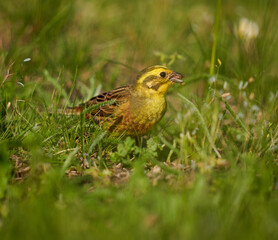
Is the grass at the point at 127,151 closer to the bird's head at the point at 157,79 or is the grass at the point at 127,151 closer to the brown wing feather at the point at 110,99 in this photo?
the bird's head at the point at 157,79

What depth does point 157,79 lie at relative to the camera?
437cm

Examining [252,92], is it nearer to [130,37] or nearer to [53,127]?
[53,127]

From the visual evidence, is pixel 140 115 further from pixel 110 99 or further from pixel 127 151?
pixel 127 151

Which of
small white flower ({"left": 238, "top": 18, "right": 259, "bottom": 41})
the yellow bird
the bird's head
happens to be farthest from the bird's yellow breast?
small white flower ({"left": 238, "top": 18, "right": 259, "bottom": 41})

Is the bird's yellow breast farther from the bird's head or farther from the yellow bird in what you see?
the bird's head

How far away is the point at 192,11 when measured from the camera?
8.09 metres

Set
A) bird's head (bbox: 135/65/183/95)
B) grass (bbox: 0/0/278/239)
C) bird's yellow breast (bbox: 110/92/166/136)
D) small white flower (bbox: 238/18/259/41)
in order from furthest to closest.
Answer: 1. small white flower (bbox: 238/18/259/41)
2. bird's head (bbox: 135/65/183/95)
3. bird's yellow breast (bbox: 110/92/166/136)
4. grass (bbox: 0/0/278/239)

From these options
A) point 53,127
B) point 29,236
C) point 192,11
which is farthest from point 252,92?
point 192,11

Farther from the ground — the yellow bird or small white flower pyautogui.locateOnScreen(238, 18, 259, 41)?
small white flower pyautogui.locateOnScreen(238, 18, 259, 41)

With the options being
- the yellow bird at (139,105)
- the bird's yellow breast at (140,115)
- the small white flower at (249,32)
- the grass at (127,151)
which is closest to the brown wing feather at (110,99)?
the yellow bird at (139,105)

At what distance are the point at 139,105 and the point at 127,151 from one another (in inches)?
29.9

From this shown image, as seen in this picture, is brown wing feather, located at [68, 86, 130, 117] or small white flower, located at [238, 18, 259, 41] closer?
brown wing feather, located at [68, 86, 130, 117]

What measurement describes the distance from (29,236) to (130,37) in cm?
502

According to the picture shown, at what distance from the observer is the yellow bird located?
4223mm
